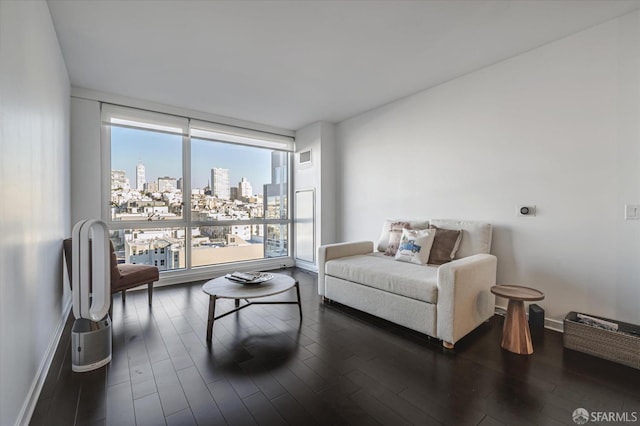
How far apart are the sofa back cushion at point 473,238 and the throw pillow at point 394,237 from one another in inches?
24.0

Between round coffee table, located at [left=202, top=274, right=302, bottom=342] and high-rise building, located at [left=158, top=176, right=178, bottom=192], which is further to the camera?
high-rise building, located at [left=158, top=176, right=178, bottom=192]

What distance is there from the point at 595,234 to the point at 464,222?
1.01 m

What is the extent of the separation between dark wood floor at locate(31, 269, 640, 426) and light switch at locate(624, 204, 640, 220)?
111 cm

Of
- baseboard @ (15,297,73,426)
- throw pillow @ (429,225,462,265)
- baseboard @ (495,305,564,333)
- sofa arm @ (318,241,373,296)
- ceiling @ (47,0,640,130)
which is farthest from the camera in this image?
sofa arm @ (318,241,373,296)

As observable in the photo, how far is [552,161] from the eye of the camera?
8.33 ft

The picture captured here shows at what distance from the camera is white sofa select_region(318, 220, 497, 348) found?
218 cm

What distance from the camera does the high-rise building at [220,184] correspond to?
451 centimetres

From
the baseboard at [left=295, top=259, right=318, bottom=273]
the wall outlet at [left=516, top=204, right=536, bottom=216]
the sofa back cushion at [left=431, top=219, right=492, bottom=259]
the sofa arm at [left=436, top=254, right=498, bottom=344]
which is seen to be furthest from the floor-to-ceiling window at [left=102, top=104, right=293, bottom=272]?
the wall outlet at [left=516, top=204, right=536, bottom=216]

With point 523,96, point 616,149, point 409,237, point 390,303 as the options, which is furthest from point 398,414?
point 523,96

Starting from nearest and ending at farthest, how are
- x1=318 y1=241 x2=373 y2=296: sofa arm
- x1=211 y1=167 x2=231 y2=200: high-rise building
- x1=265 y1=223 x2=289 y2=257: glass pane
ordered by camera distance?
x1=318 y1=241 x2=373 y2=296: sofa arm, x1=211 y1=167 x2=231 y2=200: high-rise building, x1=265 y1=223 x2=289 y2=257: glass pane

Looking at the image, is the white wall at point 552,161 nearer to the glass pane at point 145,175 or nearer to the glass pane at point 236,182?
the glass pane at point 236,182

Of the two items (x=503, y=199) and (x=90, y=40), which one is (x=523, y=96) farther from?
(x=90, y=40)

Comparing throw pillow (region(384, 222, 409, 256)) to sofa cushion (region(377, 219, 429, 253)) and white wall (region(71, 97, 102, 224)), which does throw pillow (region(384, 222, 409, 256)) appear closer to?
sofa cushion (region(377, 219, 429, 253))

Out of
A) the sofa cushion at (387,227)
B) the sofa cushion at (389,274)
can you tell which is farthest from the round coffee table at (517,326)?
the sofa cushion at (387,227)
